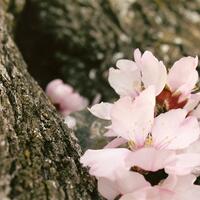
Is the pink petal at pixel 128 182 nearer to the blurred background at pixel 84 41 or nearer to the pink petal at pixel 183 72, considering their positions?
the pink petal at pixel 183 72

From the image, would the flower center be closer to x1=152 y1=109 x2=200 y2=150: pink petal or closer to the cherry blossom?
the cherry blossom

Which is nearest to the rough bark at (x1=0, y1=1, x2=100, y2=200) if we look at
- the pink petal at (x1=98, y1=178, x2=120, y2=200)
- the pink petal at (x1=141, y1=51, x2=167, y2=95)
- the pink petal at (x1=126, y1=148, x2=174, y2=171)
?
the pink petal at (x1=98, y1=178, x2=120, y2=200)

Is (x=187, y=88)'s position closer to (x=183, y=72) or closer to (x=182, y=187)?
(x=183, y=72)

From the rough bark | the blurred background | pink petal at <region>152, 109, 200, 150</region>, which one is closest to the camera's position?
the rough bark

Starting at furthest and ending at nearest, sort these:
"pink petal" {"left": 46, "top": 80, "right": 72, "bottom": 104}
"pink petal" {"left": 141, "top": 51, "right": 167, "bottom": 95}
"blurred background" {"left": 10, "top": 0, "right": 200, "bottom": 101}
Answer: "blurred background" {"left": 10, "top": 0, "right": 200, "bottom": 101}
"pink petal" {"left": 46, "top": 80, "right": 72, "bottom": 104}
"pink petal" {"left": 141, "top": 51, "right": 167, "bottom": 95}

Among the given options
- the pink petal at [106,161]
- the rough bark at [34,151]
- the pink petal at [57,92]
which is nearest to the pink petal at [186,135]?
the pink petal at [106,161]

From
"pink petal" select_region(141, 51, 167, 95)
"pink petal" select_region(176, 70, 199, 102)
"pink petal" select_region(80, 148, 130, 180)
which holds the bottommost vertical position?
"pink petal" select_region(80, 148, 130, 180)

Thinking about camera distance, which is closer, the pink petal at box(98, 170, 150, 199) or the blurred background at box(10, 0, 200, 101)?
the pink petal at box(98, 170, 150, 199)

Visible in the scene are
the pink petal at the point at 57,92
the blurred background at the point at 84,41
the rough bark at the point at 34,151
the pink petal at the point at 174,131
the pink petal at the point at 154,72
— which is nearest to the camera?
the rough bark at the point at 34,151
